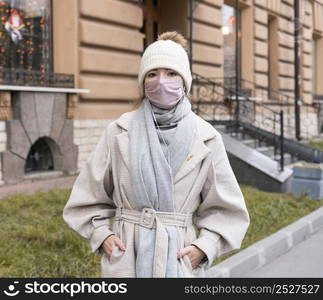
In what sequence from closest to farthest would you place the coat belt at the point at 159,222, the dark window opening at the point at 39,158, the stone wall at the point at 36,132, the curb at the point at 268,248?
1. the coat belt at the point at 159,222
2. the curb at the point at 268,248
3. the stone wall at the point at 36,132
4. the dark window opening at the point at 39,158

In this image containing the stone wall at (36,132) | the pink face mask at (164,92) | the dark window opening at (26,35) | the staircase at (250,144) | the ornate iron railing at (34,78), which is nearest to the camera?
the pink face mask at (164,92)

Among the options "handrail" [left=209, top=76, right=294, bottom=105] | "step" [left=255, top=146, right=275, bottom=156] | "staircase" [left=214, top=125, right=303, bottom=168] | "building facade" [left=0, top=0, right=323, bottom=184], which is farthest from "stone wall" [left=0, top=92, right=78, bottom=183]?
"handrail" [left=209, top=76, right=294, bottom=105]

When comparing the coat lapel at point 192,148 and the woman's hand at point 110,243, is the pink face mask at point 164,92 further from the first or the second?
the woman's hand at point 110,243

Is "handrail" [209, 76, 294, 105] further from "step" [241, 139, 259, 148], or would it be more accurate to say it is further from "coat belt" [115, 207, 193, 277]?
"coat belt" [115, 207, 193, 277]

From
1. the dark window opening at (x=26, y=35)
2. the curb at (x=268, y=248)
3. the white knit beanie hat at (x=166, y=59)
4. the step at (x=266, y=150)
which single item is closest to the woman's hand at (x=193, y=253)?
the white knit beanie hat at (x=166, y=59)

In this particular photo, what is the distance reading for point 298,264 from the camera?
5879 millimetres

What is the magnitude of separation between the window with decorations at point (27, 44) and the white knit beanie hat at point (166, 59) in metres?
6.32

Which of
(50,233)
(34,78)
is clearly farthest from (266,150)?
(50,233)

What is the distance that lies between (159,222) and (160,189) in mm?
144

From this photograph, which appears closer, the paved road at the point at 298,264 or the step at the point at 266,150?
the paved road at the point at 298,264

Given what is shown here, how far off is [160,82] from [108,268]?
0.87 metres

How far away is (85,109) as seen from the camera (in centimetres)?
994

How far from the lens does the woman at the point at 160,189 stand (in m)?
2.31

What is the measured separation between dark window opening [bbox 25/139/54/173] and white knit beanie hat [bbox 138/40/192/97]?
6906 mm
